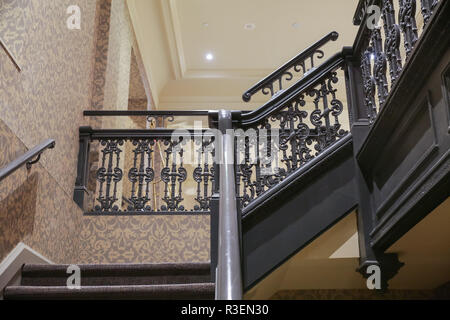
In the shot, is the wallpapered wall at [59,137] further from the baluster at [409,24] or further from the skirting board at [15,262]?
the baluster at [409,24]

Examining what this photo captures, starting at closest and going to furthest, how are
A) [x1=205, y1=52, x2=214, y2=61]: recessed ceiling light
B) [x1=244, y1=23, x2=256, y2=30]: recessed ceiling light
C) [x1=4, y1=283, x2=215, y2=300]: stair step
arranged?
[x1=4, y1=283, x2=215, y2=300]: stair step
[x1=244, y1=23, x2=256, y2=30]: recessed ceiling light
[x1=205, y1=52, x2=214, y2=61]: recessed ceiling light

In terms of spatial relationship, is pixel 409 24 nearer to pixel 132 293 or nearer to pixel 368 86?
pixel 368 86

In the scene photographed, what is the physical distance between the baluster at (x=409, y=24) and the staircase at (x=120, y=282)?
71.4 inches

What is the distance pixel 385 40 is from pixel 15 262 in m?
2.94

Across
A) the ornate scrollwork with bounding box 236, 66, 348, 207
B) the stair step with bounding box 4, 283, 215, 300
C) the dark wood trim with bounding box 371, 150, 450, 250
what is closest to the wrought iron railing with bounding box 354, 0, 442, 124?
the ornate scrollwork with bounding box 236, 66, 348, 207

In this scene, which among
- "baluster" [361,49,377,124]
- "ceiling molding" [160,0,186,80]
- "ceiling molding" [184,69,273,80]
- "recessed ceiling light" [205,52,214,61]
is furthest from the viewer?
"ceiling molding" [184,69,273,80]

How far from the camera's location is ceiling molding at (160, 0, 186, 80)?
8894mm

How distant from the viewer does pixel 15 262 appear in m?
3.57

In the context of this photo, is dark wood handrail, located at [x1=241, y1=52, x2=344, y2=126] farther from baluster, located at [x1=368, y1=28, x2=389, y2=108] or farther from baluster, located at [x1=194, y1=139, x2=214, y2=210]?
baluster, located at [x1=194, y1=139, x2=214, y2=210]

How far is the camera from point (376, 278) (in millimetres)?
3412

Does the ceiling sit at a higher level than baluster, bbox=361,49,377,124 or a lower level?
higher
